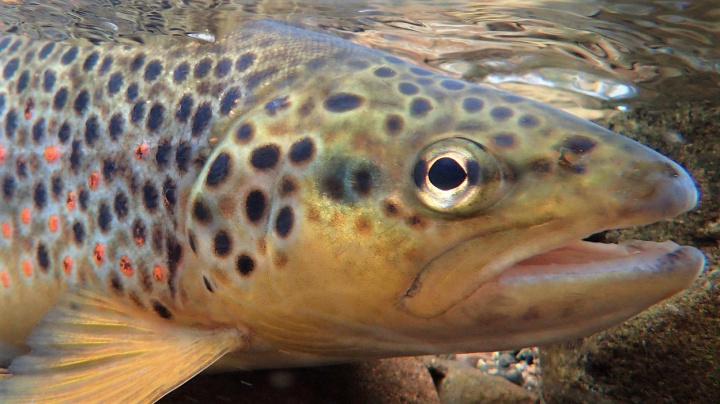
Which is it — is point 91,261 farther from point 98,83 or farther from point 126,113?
point 98,83

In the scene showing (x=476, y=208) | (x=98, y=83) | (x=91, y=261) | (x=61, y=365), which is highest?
(x=98, y=83)

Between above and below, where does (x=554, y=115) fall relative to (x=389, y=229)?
above

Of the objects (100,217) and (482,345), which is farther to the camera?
(100,217)

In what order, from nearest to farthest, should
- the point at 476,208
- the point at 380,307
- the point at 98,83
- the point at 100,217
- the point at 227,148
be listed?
the point at 476,208 < the point at 380,307 < the point at 227,148 < the point at 100,217 < the point at 98,83

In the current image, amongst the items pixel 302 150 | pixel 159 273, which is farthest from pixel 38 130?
pixel 302 150

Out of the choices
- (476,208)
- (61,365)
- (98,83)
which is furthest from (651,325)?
(98,83)

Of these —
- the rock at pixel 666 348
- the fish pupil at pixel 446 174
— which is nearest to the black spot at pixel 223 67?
the fish pupil at pixel 446 174

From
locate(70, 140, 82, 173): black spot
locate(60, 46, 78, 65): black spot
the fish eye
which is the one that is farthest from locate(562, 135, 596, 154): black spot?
locate(60, 46, 78, 65): black spot

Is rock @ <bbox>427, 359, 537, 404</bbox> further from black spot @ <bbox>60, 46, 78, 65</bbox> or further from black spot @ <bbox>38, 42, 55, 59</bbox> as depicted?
black spot @ <bbox>38, 42, 55, 59</bbox>
